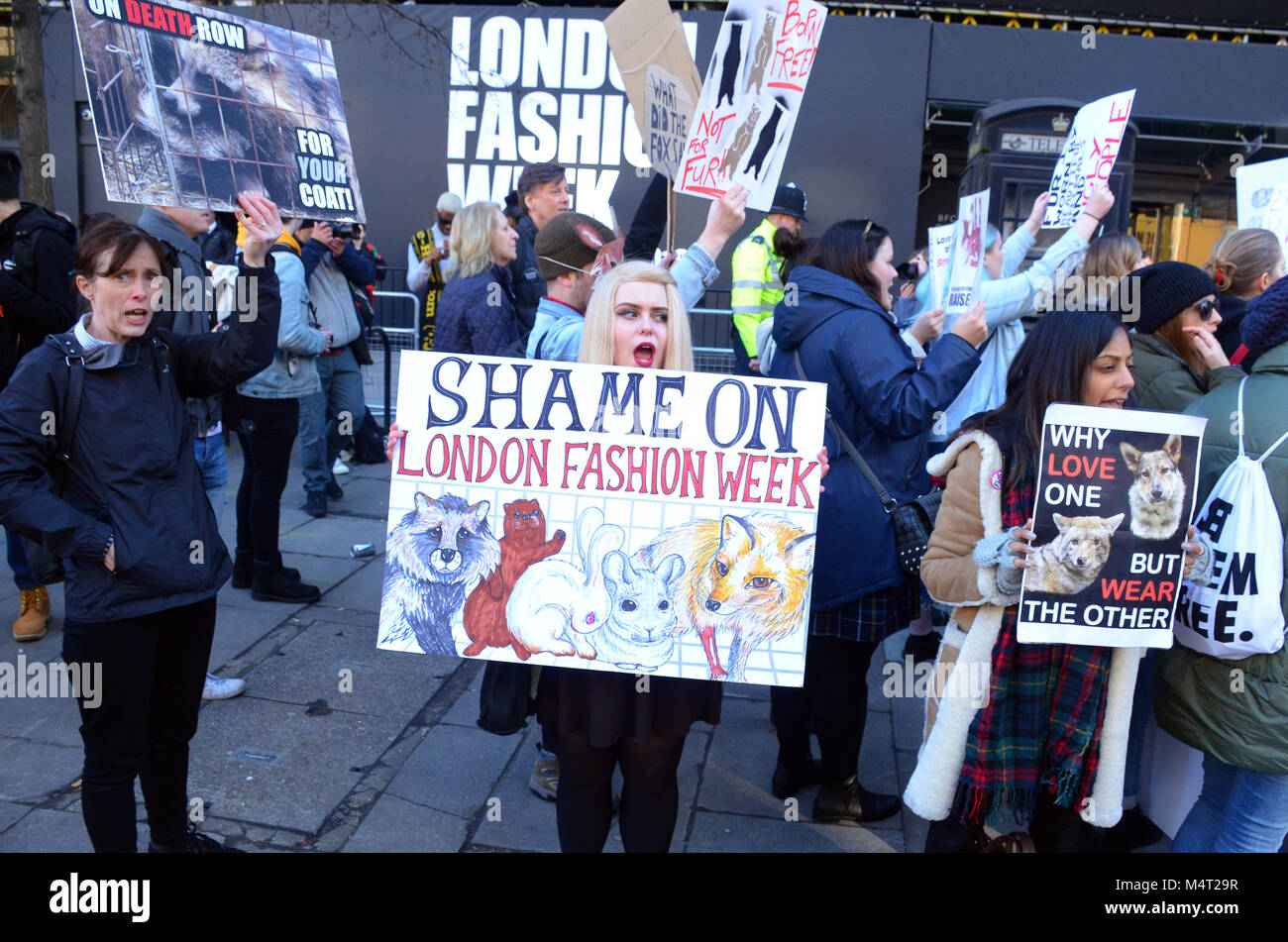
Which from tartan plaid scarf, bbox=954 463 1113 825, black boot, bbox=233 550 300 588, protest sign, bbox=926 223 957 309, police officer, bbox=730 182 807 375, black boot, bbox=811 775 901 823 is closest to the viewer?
tartan plaid scarf, bbox=954 463 1113 825

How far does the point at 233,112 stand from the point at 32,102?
383 centimetres

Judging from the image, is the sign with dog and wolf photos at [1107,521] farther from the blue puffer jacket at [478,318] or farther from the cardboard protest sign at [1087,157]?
the blue puffer jacket at [478,318]

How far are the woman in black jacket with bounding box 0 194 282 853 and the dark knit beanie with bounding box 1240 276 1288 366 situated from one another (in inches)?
108

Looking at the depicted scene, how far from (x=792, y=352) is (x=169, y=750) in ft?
7.55

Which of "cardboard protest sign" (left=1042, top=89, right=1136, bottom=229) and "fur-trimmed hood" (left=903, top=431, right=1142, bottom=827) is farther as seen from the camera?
"cardboard protest sign" (left=1042, top=89, right=1136, bottom=229)

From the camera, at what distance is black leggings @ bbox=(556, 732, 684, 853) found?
2609 mm

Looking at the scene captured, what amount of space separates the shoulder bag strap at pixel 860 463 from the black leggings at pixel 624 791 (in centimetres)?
108

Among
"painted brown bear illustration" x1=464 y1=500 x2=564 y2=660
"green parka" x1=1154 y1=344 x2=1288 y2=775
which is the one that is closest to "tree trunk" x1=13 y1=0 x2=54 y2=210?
"painted brown bear illustration" x1=464 y1=500 x2=564 y2=660

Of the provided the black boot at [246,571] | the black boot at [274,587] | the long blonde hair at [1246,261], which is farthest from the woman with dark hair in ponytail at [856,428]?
the black boot at [246,571]

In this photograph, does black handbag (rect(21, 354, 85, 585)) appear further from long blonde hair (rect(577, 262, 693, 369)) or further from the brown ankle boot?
the brown ankle boot

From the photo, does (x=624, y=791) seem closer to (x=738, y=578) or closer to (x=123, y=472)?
(x=738, y=578)

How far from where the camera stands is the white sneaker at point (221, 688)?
13.8 ft

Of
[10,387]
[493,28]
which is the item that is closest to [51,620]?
[10,387]

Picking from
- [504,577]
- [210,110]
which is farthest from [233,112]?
[504,577]
